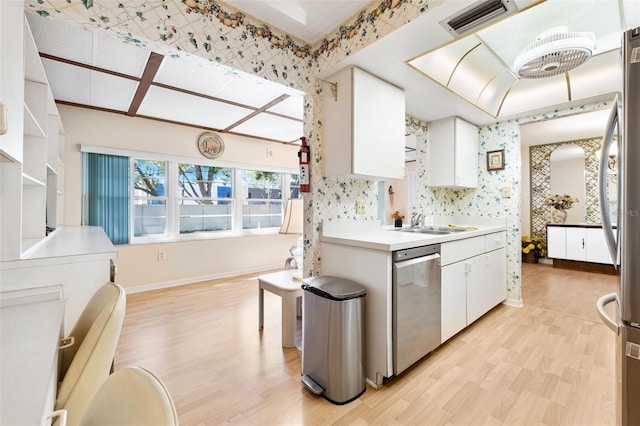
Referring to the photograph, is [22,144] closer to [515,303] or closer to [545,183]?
[515,303]

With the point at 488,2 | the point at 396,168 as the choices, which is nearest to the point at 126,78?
the point at 396,168

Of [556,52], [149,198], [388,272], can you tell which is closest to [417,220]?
[388,272]

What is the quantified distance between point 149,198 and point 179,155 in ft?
2.47

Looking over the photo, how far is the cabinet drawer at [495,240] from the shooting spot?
274cm

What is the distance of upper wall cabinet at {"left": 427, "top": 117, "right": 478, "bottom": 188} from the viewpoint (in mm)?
3074

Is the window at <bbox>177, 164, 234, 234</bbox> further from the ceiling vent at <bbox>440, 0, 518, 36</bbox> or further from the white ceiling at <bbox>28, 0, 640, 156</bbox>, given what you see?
the ceiling vent at <bbox>440, 0, 518, 36</bbox>

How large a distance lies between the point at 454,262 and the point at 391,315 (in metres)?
0.85

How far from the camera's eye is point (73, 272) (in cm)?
147

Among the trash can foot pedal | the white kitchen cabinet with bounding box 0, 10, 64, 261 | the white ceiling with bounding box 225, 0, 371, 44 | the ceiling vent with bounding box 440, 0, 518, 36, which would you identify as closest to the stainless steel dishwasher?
the trash can foot pedal

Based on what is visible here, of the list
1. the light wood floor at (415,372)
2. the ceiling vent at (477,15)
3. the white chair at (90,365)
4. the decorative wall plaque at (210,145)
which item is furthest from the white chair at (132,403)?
the decorative wall plaque at (210,145)

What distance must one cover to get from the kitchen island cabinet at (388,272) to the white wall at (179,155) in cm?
281

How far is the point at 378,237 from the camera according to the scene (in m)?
2.06

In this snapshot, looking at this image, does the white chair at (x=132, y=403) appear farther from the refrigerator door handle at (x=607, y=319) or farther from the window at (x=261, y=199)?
the window at (x=261, y=199)

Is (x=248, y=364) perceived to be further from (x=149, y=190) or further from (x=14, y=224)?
(x=149, y=190)
